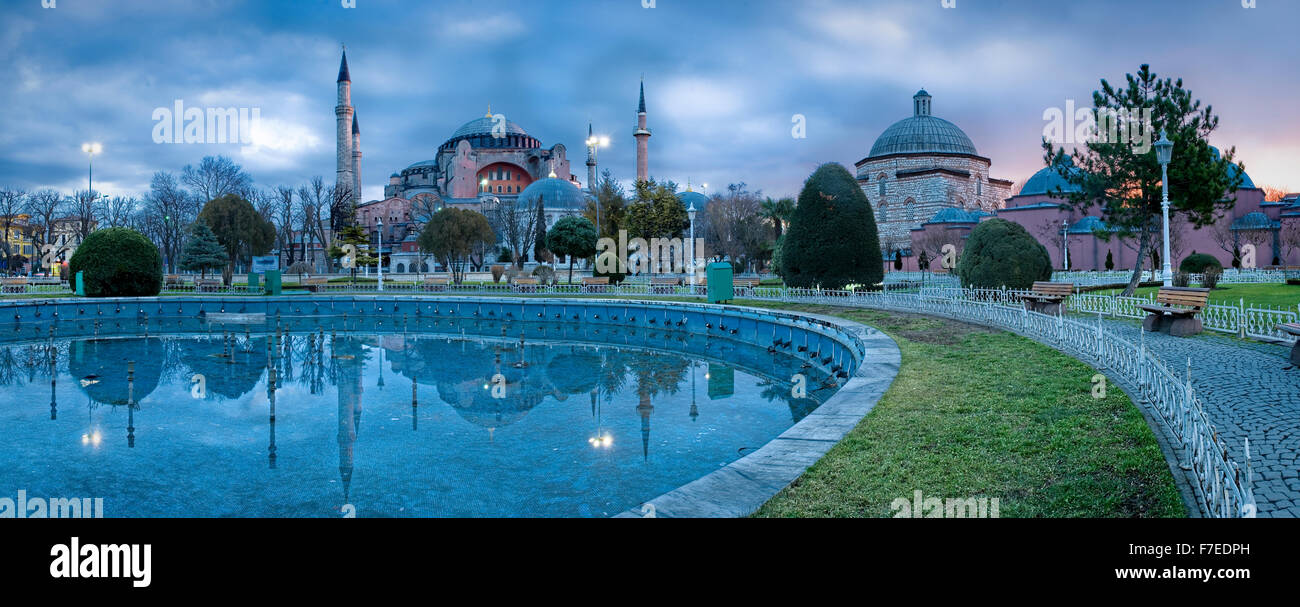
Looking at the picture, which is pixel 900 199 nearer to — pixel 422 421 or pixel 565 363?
pixel 565 363

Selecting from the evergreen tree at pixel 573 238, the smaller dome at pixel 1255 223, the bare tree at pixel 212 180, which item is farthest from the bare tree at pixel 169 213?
the smaller dome at pixel 1255 223

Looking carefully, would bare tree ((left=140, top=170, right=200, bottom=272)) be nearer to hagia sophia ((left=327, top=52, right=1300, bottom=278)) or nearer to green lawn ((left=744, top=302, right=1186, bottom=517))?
hagia sophia ((left=327, top=52, right=1300, bottom=278))

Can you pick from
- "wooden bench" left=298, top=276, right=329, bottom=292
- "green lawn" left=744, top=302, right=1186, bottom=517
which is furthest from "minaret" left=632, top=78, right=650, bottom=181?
"green lawn" left=744, top=302, right=1186, bottom=517

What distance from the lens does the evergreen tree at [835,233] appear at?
880 inches

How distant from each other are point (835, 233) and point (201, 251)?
33.6 metres

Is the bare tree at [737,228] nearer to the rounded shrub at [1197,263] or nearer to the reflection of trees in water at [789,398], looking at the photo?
the rounded shrub at [1197,263]

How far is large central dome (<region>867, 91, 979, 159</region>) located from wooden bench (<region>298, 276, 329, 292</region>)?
44.6 m

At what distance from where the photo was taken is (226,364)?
590 inches

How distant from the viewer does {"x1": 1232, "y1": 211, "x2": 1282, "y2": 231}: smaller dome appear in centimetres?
3978

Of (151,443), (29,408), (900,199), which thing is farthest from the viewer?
(900,199)
